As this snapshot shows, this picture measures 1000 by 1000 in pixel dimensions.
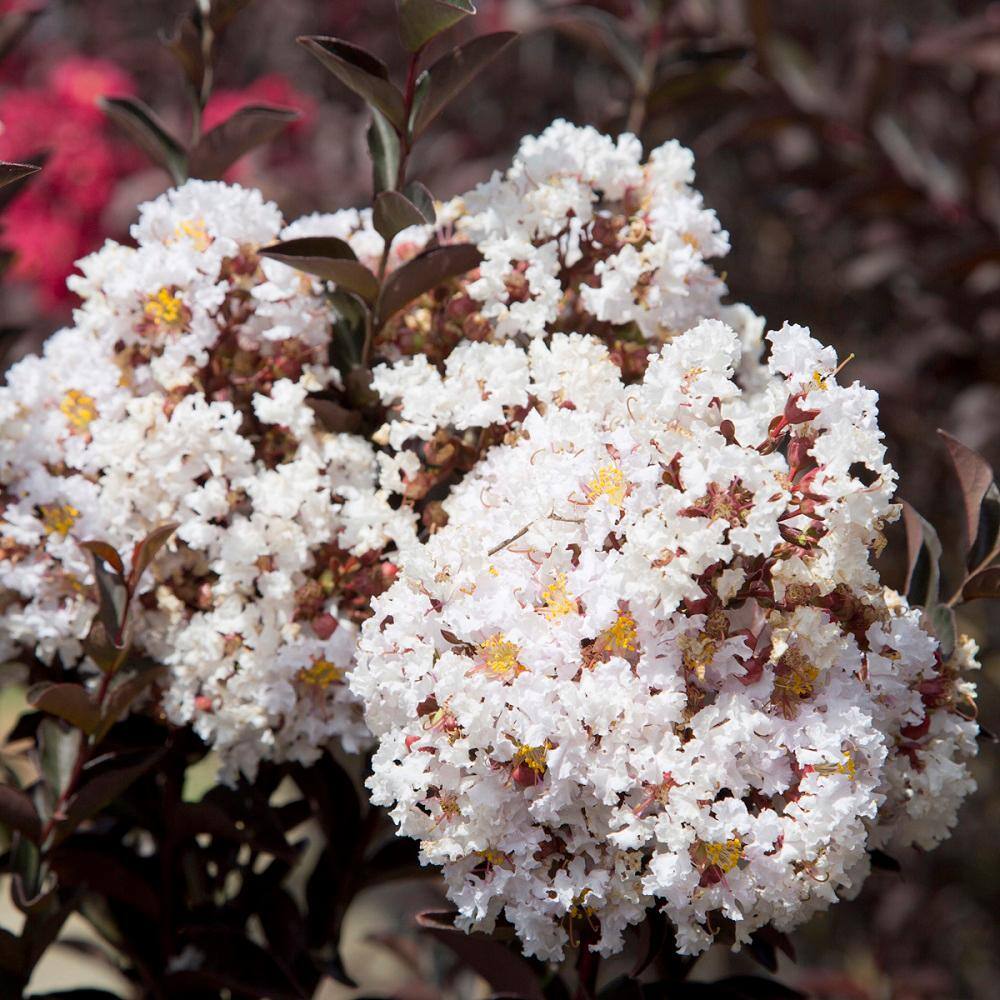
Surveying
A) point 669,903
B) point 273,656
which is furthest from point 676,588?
point 273,656

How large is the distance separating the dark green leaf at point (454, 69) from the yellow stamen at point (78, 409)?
37cm

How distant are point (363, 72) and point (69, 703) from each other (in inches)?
22.6

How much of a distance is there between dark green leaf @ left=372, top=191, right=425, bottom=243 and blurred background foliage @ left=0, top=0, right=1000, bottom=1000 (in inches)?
19.3

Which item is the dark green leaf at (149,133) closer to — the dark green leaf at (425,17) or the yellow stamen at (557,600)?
the dark green leaf at (425,17)

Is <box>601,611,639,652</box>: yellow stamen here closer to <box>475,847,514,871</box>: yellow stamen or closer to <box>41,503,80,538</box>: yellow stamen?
<box>475,847,514,871</box>: yellow stamen

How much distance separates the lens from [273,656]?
3.27 ft

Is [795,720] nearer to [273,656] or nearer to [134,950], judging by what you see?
[273,656]

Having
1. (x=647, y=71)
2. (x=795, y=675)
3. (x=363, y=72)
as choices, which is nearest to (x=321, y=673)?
(x=795, y=675)

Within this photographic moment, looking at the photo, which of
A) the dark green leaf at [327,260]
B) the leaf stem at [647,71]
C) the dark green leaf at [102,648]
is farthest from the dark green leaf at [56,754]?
the leaf stem at [647,71]

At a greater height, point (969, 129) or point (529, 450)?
point (969, 129)

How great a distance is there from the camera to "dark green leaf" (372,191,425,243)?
3.21 feet

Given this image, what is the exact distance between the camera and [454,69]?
1.03 meters

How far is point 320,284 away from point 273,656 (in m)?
0.34

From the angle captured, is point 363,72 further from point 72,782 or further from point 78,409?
point 72,782
